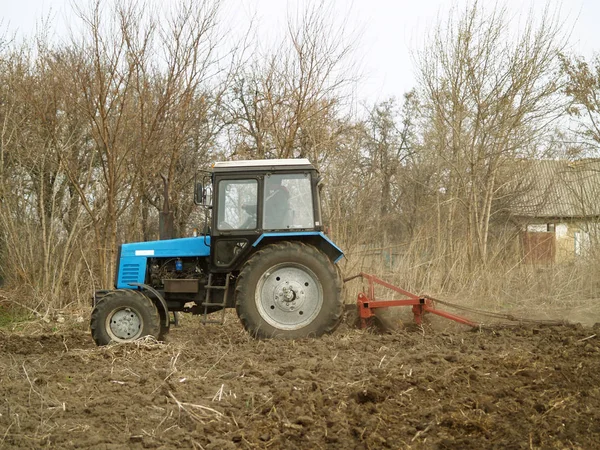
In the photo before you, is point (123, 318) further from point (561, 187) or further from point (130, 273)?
point (561, 187)

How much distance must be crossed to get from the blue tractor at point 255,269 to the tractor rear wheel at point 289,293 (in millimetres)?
11

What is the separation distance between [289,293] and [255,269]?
0.47m

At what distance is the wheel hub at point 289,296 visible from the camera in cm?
777

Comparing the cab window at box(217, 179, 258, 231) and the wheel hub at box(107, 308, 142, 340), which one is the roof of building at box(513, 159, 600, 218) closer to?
the cab window at box(217, 179, 258, 231)

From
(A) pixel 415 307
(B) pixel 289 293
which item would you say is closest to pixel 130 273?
(B) pixel 289 293

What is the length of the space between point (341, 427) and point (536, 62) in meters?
11.3

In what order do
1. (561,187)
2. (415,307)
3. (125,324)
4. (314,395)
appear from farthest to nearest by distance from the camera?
(561,187), (415,307), (125,324), (314,395)


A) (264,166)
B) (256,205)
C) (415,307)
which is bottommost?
(415,307)

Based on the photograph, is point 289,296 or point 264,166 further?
point 264,166

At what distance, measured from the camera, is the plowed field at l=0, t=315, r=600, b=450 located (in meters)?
4.04

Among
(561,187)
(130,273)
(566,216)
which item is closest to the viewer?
(130,273)


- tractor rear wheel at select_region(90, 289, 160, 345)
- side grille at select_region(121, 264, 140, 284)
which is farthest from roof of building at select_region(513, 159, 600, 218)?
tractor rear wheel at select_region(90, 289, 160, 345)

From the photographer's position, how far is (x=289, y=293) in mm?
7762

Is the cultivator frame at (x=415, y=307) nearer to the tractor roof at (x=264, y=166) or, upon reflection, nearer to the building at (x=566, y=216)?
the tractor roof at (x=264, y=166)
